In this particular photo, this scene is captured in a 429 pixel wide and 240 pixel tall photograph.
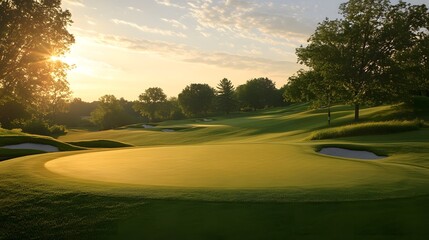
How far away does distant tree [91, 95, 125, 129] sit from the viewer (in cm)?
11138

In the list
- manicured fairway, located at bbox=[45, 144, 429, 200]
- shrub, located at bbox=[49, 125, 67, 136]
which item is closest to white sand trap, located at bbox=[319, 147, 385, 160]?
manicured fairway, located at bbox=[45, 144, 429, 200]

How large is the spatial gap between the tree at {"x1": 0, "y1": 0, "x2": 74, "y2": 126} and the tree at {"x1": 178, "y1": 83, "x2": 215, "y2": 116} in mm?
104285

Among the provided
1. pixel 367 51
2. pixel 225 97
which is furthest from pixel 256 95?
pixel 367 51

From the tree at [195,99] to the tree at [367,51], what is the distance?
303 ft

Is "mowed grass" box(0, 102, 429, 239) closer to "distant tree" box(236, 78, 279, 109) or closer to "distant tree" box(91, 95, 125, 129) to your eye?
"distant tree" box(91, 95, 125, 129)

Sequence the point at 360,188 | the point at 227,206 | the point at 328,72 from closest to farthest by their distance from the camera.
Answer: the point at 227,206 < the point at 360,188 < the point at 328,72

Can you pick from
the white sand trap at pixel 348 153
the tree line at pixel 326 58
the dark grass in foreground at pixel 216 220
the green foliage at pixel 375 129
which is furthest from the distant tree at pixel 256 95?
the dark grass in foreground at pixel 216 220

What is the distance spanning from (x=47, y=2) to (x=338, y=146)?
889 inches

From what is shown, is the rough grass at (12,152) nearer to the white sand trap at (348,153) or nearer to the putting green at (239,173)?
the putting green at (239,173)

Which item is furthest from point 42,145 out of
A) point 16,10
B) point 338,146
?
point 338,146

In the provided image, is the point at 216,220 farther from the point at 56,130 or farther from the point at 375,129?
the point at 56,130

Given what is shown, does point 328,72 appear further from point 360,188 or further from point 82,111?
point 82,111

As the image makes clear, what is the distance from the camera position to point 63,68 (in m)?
27.7

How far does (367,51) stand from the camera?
40.4 meters
